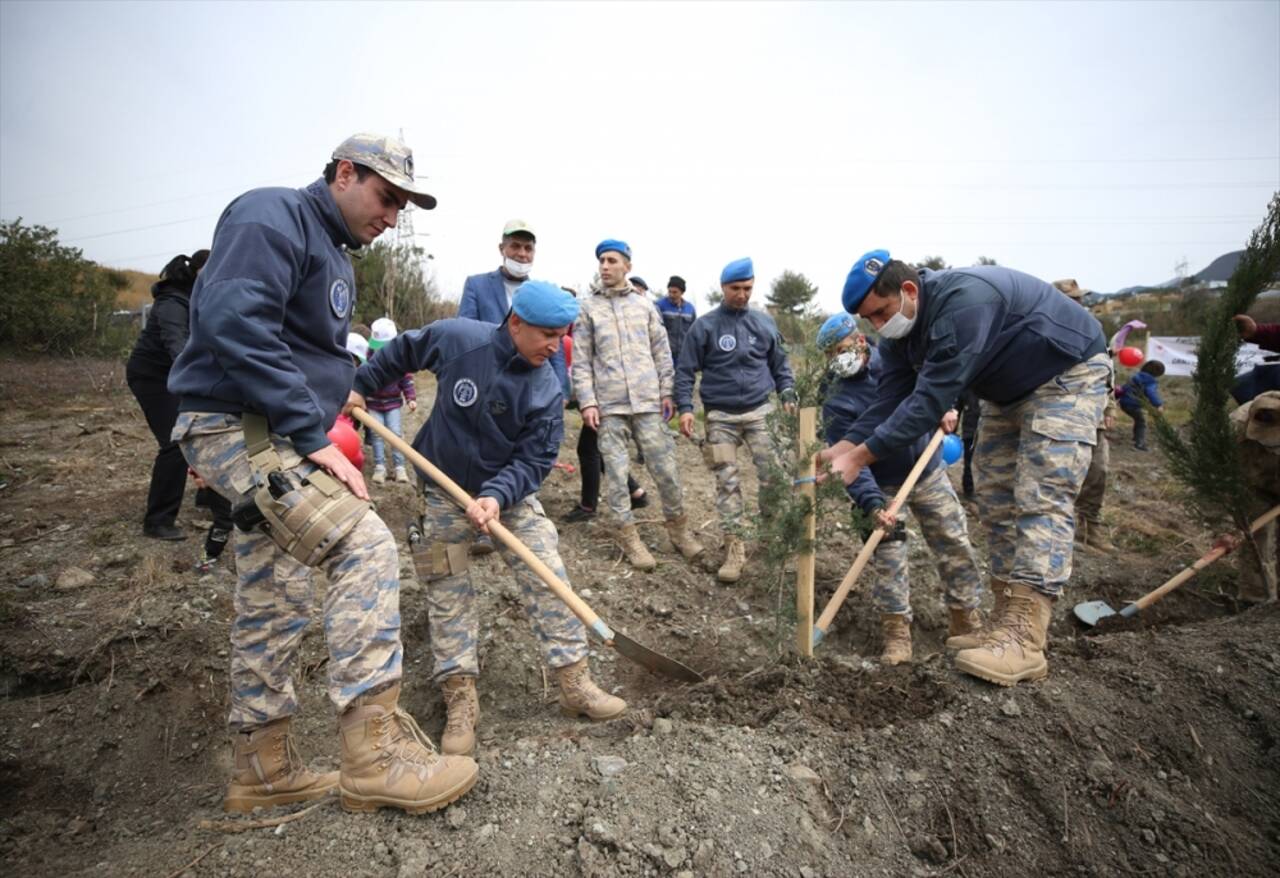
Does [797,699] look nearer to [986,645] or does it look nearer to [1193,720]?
[986,645]

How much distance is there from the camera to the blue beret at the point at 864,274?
3117 millimetres

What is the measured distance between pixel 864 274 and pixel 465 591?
8.11 feet

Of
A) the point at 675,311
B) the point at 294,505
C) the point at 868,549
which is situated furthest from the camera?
the point at 675,311

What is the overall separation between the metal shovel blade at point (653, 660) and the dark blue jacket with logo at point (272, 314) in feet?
5.98

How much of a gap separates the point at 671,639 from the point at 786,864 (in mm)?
2205

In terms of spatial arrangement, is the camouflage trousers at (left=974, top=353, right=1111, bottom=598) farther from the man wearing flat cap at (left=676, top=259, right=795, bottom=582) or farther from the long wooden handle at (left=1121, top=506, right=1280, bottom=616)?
the man wearing flat cap at (left=676, top=259, right=795, bottom=582)

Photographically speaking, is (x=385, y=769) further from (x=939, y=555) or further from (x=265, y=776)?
(x=939, y=555)

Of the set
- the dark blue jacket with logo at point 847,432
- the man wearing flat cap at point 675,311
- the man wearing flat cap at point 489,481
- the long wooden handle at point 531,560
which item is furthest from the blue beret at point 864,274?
the man wearing flat cap at point 675,311

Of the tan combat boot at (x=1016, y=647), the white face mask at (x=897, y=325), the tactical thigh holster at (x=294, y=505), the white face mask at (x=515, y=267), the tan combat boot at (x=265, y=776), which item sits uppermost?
the white face mask at (x=515, y=267)

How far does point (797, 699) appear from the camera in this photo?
2836 mm

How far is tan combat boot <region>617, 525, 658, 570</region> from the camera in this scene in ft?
16.8

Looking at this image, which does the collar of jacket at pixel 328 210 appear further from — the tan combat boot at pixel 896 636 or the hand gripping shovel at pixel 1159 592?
the hand gripping shovel at pixel 1159 592

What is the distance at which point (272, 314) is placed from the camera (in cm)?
205

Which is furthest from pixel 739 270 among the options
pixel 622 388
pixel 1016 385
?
pixel 1016 385
